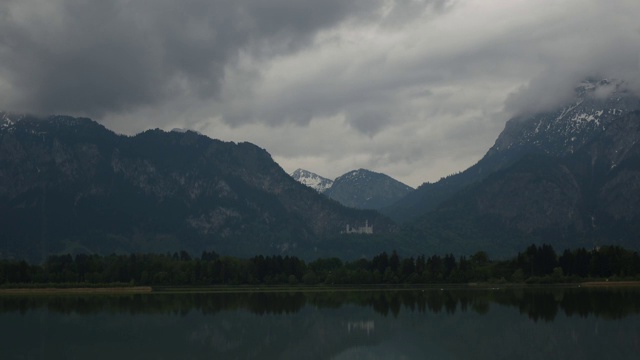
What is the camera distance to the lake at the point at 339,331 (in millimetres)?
68938

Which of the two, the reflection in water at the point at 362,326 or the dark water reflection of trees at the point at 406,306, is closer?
the reflection in water at the point at 362,326

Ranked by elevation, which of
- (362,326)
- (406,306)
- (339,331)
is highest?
(406,306)

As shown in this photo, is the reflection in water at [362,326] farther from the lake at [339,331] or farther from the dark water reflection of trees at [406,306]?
the dark water reflection of trees at [406,306]

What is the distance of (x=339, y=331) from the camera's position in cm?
8844

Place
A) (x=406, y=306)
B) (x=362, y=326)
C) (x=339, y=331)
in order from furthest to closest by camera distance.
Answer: (x=406, y=306)
(x=362, y=326)
(x=339, y=331)

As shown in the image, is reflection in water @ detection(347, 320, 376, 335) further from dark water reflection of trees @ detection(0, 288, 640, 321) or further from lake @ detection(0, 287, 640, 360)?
dark water reflection of trees @ detection(0, 288, 640, 321)

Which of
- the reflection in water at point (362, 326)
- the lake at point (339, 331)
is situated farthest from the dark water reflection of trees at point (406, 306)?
the reflection in water at point (362, 326)

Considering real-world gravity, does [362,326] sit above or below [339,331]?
above

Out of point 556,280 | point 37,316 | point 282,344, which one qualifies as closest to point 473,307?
point 282,344

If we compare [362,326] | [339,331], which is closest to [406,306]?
[362,326]

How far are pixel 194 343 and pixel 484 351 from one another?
27.5m

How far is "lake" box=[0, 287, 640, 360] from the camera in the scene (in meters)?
68.9

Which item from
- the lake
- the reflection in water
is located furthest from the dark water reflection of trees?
the reflection in water

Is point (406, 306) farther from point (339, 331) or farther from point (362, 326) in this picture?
point (339, 331)
